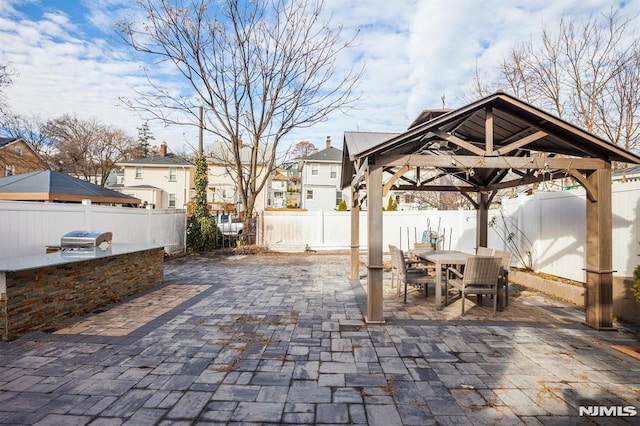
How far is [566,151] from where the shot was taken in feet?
15.9

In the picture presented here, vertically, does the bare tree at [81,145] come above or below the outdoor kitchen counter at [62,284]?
above

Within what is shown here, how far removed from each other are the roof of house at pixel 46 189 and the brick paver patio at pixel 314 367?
5.55 meters

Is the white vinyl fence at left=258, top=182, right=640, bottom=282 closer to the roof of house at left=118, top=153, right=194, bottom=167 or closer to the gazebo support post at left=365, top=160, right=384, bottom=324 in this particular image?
the gazebo support post at left=365, top=160, right=384, bottom=324

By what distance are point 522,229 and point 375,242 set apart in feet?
17.0

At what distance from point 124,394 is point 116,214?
6995 millimetres

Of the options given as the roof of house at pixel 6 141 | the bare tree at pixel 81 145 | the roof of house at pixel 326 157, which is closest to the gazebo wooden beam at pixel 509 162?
the roof of house at pixel 326 157

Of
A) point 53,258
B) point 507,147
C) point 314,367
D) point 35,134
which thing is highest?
point 35,134

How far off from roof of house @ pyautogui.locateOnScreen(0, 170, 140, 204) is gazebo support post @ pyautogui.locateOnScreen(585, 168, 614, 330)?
12.2 m

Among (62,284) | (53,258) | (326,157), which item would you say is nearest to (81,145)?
(326,157)

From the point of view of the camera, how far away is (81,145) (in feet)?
85.7

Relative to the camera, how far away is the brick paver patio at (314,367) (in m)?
2.49

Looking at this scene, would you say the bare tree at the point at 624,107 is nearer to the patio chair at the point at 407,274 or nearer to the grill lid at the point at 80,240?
the patio chair at the point at 407,274

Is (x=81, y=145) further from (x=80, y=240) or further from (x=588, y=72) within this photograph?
(x=588, y=72)

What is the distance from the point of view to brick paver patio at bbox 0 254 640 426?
2.49 metres
